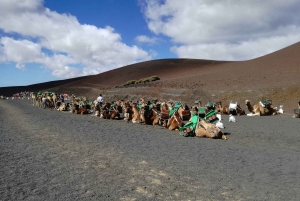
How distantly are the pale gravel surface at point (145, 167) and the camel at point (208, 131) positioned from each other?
1.98ft

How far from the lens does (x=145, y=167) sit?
8047 millimetres

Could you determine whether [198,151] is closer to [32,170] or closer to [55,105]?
[32,170]

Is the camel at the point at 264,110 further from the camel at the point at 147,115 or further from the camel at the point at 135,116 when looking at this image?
the camel at the point at 135,116

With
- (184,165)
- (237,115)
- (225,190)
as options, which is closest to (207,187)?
(225,190)

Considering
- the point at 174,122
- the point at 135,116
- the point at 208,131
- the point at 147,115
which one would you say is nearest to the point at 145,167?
the point at 208,131

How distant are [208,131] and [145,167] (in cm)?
584

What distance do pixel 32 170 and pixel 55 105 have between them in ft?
80.6

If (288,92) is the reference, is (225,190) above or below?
below

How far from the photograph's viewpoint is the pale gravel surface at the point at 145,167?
6.17 m

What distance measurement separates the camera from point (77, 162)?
8.30 m

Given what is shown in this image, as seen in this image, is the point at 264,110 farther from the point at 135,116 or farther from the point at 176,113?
the point at 135,116

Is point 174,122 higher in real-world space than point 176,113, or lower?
lower

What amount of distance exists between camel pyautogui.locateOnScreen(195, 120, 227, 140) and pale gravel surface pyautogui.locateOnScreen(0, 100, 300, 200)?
60cm

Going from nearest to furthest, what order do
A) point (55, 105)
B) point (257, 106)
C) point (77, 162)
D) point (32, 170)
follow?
point (32, 170) < point (77, 162) < point (257, 106) < point (55, 105)
